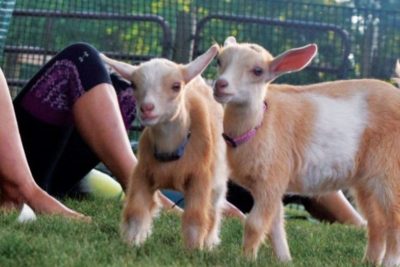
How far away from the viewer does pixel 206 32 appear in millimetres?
9180

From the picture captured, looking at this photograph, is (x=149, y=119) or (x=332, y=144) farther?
(x=332, y=144)

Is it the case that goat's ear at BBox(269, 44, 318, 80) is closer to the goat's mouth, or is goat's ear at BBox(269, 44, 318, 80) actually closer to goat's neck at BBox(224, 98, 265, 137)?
goat's neck at BBox(224, 98, 265, 137)

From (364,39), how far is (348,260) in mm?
4978

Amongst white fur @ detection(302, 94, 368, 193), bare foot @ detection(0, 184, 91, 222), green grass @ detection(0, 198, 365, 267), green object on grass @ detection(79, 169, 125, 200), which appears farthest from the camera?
green object on grass @ detection(79, 169, 125, 200)

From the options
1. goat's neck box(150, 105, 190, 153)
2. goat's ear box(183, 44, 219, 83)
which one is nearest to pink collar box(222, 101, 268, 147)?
goat's neck box(150, 105, 190, 153)

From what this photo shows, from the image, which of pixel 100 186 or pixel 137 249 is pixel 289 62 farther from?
pixel 100 186

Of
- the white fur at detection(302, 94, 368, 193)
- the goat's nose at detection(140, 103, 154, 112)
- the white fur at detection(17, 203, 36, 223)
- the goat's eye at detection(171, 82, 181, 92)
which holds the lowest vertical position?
the white fur at detection(17, 203, 36, 223)

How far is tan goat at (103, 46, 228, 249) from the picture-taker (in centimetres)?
420

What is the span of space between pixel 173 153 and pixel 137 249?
0.39 metres

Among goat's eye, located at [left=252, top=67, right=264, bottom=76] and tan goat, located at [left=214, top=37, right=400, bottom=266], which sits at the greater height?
goat's eye, located at [left=252, top=67, right=264, bottom=76]

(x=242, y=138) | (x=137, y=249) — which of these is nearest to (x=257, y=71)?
(x=242, y=138)

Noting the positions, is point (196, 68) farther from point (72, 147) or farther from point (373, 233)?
point (72, 147)

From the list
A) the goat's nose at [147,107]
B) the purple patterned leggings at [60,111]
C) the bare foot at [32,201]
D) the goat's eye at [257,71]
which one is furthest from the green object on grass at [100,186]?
the goat's nose at [147,107]

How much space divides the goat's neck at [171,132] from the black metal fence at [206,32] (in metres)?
4.38
